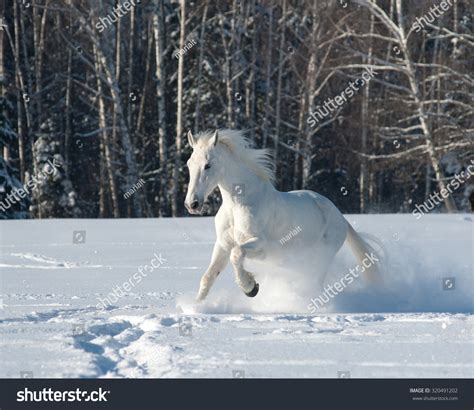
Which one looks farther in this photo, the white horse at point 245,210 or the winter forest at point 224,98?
the winter forest at point 224,98

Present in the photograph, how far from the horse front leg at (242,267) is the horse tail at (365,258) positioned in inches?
70.1

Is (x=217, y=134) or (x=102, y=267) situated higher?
(x=217, y=134)

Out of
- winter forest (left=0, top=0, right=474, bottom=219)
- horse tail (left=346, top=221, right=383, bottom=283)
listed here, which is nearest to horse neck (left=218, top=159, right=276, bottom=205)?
horse tail (left=346, top=221, right=383, bottom=283)

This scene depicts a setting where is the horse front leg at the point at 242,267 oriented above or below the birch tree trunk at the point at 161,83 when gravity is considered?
below

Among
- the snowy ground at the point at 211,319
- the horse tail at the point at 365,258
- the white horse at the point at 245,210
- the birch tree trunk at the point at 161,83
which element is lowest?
the snowy ground at the point at 211,319

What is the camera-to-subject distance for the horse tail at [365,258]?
8.66 m

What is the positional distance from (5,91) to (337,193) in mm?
10569

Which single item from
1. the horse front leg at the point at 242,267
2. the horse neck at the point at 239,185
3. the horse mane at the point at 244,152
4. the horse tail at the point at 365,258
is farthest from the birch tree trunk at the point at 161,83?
the horse front leg at the point at 242,267

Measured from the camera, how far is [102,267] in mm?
10781

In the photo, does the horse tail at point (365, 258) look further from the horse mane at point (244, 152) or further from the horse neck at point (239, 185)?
the horse neck at point (239, 185)

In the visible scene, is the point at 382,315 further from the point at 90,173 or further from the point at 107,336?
the point at 90,173

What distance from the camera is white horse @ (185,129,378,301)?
7156 millimetres

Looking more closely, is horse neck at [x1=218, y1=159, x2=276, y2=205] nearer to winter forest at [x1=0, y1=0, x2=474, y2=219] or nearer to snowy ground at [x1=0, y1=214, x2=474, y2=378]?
snowy ground at [x1=0, y1=214, x2=474, y2=378]

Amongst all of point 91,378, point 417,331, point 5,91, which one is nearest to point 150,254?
point 417,331
